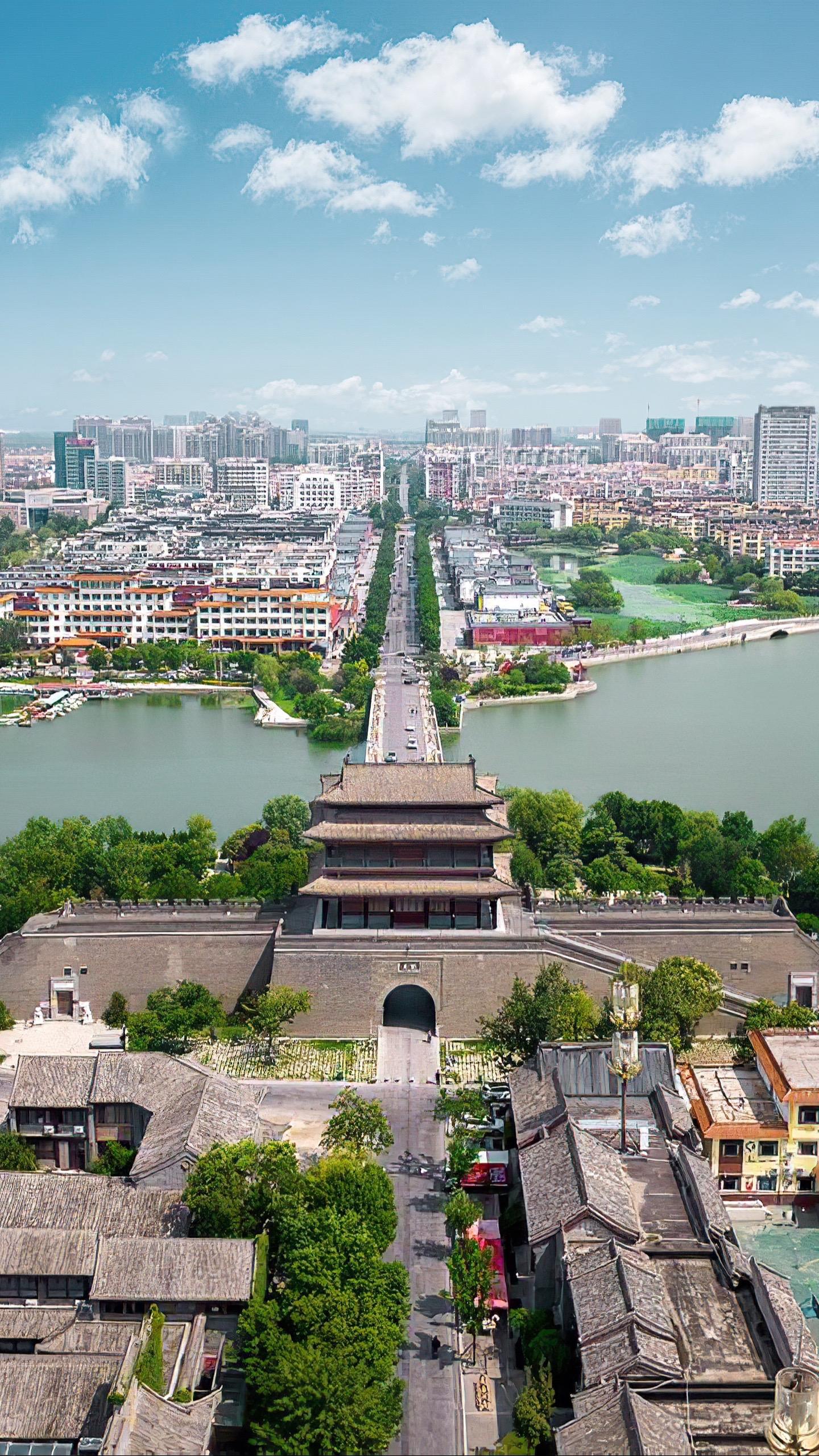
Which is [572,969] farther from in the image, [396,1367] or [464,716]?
[464,716]

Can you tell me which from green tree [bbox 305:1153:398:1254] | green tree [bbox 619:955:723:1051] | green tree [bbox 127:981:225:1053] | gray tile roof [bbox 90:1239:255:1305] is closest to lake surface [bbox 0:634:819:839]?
green tree [bbox 127:981:225:1053]

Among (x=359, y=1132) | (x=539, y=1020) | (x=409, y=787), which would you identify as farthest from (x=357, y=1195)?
(x=409, y=787)

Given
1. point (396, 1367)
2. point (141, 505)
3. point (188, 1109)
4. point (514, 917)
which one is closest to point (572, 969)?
point (514, 917)

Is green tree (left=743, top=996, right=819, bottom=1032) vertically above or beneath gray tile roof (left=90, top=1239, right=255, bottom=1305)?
above

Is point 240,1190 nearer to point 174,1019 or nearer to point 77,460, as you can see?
point 174,1019

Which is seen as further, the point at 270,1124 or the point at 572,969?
the point at 572,969

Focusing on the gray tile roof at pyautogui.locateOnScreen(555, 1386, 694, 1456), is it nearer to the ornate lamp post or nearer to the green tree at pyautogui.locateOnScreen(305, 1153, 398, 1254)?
the green tree at pyautogui.locateOnScreen(305, 1153, 398, 1254)

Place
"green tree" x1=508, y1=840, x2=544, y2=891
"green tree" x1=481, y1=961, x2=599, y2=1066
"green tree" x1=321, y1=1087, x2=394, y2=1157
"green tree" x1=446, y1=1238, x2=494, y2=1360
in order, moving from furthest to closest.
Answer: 1. "green tree" x1=508, y1=840, x2=544, y2=891
2. "green tree" x1=481, y1=961, x2=599, y2=1066
3. "green tree" x1=321, y1=1087, x2=394, y2=1157
4. "green tree" x1=446, y1=1238, x2=494, y2=1360
